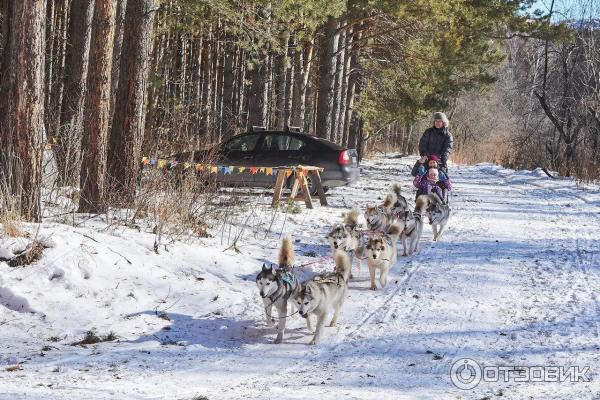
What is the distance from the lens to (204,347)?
6.33 metres

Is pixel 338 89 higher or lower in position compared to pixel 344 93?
lower

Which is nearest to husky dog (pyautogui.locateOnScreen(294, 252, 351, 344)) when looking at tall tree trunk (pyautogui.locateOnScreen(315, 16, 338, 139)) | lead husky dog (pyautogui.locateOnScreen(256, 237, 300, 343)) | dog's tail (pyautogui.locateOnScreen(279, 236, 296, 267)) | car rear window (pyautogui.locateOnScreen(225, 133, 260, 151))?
lead husky dog (pyautogui.locateOnScreen(256, 237, 300, 343))

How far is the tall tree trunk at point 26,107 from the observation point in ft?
25.8

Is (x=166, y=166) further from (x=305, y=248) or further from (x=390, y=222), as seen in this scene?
(x=390, y=222)

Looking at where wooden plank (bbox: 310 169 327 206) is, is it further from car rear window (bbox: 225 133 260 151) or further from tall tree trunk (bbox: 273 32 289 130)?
tall tree trunk (bbox: 273 32 289 130)

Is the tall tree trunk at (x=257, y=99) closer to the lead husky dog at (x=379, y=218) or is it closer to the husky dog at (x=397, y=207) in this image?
the husky dog at (x=397, y=207)

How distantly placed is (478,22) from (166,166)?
57.1 feet

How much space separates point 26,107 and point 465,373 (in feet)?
19.0

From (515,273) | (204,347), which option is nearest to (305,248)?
(515,273)

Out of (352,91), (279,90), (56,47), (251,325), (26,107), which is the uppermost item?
(56,47)

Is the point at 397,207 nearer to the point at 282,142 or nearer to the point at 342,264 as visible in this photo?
the point at 342,264

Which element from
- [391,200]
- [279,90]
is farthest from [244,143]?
[279,90]

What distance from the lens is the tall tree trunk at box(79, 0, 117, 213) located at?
33.4ft

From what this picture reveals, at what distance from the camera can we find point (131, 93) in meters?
10.9
